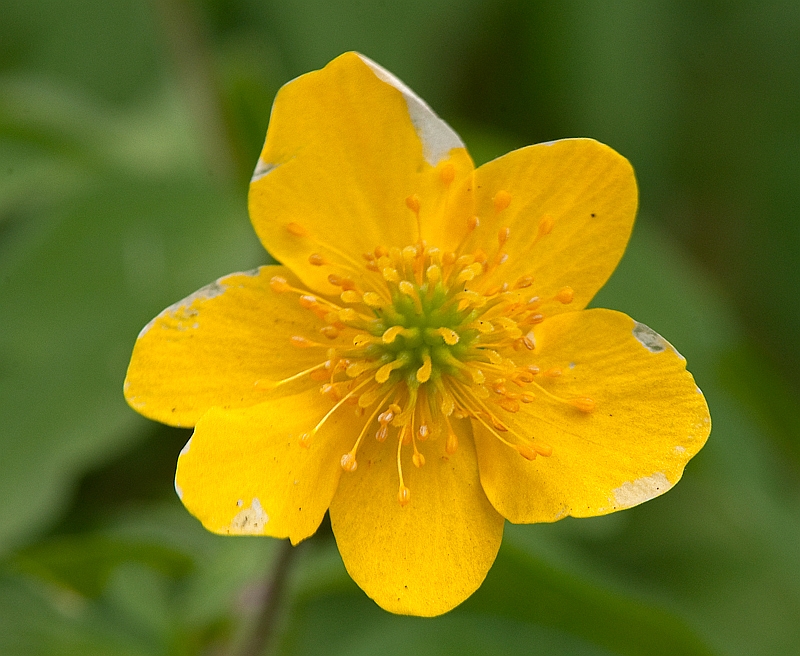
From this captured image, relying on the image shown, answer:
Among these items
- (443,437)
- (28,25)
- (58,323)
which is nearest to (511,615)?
(443,437)

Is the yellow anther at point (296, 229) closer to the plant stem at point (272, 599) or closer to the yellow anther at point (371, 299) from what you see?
the yellow anther at point (371, 299)

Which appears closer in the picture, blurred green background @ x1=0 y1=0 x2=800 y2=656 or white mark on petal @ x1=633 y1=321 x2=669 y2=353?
white mark on petal @ x1=633 y1=321 x2=669 y2=353

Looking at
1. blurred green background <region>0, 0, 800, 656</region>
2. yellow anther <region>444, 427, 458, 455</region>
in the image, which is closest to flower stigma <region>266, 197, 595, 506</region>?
yellow anther <region>444, 427, 458, 455</region>

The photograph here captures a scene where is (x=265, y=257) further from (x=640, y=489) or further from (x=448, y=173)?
(x=640, y=489)

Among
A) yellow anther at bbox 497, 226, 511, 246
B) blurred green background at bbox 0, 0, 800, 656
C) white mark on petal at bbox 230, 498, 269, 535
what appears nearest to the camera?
white mark on petal at bbox 230, 498, 269, 535

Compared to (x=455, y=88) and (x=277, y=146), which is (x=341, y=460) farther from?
(x=455, y=88)

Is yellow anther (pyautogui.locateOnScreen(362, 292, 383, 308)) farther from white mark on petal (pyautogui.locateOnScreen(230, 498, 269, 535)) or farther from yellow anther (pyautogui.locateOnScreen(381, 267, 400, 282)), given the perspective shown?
white mark on petal (pyautogui.locateOnScreen(230, 498, 269, 535))

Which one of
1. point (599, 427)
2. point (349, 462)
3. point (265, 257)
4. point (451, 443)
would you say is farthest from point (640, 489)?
point (265, 257)

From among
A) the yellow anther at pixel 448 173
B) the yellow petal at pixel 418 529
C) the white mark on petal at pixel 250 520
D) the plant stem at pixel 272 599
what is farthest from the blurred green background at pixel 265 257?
the yellow anther at pixel 448 173
